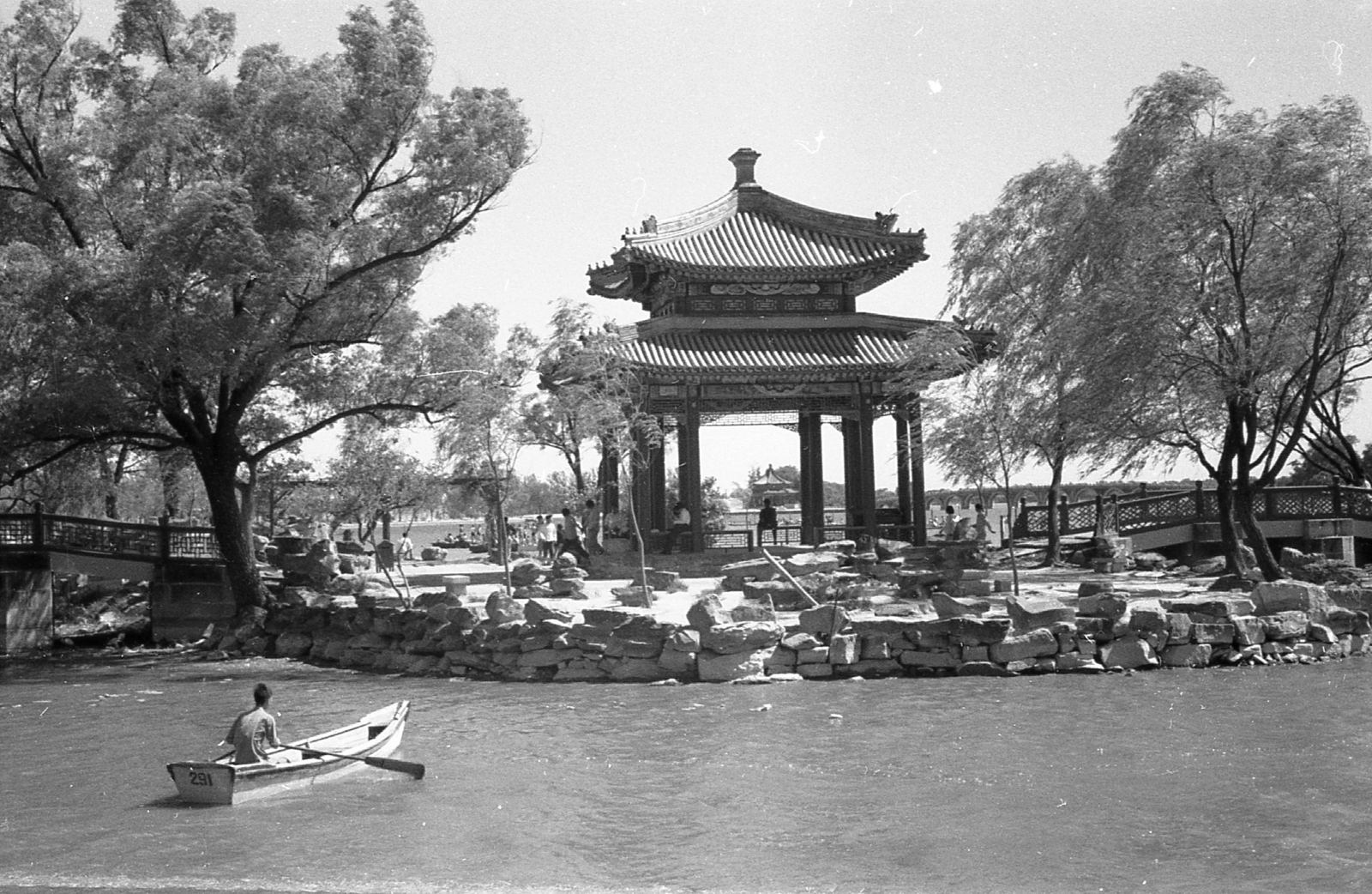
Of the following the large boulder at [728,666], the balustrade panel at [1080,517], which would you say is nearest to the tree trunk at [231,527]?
the large boulder at [728,666]

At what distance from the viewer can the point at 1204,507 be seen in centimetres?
2800

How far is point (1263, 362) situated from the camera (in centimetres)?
2028

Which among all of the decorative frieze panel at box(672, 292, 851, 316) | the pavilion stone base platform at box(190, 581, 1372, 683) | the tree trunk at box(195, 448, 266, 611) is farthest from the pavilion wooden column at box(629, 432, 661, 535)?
the pavilion stone base platform at box(190, 581, 1372, 683)

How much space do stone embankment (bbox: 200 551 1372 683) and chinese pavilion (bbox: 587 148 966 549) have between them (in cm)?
750

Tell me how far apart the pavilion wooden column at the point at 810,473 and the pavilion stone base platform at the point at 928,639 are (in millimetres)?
8709

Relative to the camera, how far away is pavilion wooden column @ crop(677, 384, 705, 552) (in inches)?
1016

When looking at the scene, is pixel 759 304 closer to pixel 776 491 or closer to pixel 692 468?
pixel 692 468

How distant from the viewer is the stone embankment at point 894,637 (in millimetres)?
17312

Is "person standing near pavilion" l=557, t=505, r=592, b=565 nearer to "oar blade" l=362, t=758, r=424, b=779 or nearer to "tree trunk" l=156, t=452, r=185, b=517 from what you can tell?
"tree trunk" l=156, t=452, r=185, b=517

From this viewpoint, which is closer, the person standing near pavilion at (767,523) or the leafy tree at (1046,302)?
the leafy tree at (1046,302)

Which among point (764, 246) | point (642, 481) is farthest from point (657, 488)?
point (764, 246)

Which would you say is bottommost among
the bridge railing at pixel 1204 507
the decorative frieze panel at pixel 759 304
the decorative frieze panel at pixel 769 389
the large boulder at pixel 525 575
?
the large boulder at pixel 525 575

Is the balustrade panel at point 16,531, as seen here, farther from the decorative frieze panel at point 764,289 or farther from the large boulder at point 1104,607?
the large boulder at point 1104,607

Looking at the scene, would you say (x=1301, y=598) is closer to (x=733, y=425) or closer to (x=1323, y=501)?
(x=1323, y=501)
